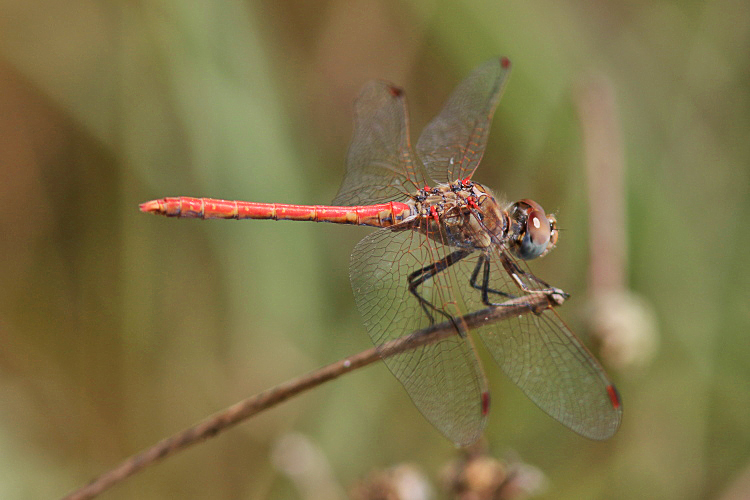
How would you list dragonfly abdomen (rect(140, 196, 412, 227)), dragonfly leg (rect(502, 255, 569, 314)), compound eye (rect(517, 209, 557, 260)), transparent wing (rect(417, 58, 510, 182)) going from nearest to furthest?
dragonfly leg (rect(502, 255, 569, 314)), compound eye (rect(517, 209, 557, 260)), dragonfly abdomen (rect(140, 196, 412, 227)), transparent wing (rect(417, 58, 510, 182))

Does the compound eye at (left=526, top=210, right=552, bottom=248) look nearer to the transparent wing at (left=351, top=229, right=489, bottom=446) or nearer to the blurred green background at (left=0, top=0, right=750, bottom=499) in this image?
the transparent wing at (left=351, top=229, right=489, bottom=446)

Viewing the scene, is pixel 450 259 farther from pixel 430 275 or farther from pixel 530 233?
pixel 530 233

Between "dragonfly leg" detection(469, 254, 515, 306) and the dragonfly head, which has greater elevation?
the dragonfly head

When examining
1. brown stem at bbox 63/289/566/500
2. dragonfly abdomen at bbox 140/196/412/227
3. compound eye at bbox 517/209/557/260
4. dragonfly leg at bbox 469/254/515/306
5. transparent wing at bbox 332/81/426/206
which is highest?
transparent wing at bbox 332/81/426/206

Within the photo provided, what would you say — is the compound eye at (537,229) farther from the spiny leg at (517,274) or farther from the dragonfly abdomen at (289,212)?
the dragonfly abdomen at (289,212)

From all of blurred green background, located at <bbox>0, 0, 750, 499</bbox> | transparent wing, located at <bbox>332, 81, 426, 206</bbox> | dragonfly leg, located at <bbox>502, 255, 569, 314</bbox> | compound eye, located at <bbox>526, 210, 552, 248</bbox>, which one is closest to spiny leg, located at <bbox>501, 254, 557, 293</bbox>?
dragonfly leg, located at <bbox>502, 255, 569, 314</bbox>

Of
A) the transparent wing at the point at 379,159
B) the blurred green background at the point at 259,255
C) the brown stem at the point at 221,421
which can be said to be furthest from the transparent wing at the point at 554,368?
the blurred green background at the point at 259,255

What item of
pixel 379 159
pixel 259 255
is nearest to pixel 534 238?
pixel 379 159
